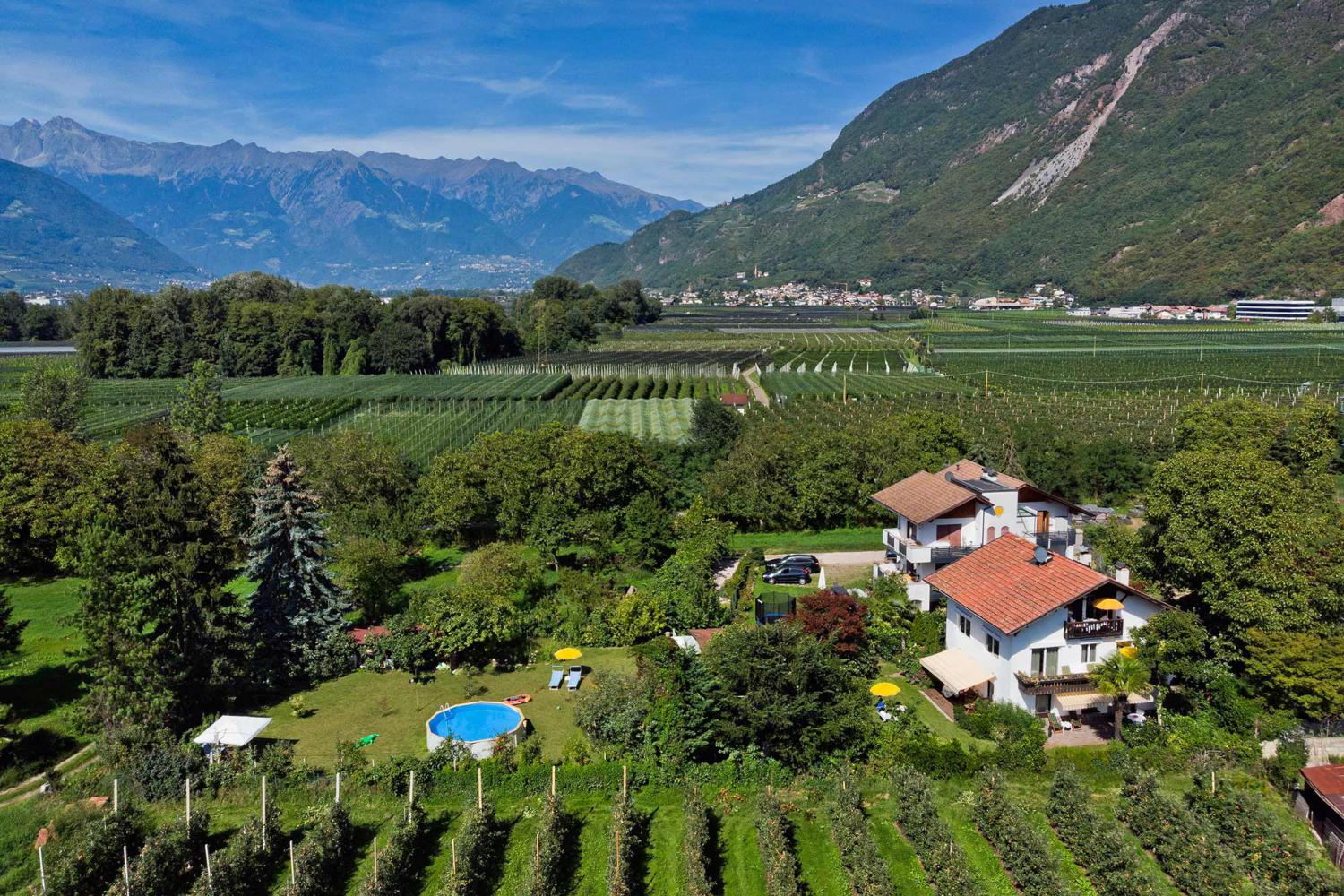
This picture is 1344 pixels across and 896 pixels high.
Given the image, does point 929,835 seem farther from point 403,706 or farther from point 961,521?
point 961,521

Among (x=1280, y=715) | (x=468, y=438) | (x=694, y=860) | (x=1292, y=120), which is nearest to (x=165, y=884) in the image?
(x=694, y=860)

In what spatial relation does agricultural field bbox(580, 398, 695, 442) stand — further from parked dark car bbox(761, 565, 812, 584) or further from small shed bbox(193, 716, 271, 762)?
small shed bbox(193, 716, 271, 762)

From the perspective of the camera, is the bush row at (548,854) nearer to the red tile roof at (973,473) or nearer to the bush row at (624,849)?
the bush row at (624,849)

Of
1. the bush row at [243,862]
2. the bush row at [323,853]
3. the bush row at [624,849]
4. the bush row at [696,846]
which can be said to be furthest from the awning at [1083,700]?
the bush row at [243,862]

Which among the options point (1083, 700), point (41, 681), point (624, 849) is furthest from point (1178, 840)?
point (41, 681)

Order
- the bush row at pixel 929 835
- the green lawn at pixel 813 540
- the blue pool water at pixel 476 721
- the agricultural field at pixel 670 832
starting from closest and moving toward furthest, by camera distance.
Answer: the bush row at pixel 929 835, the agricultural field at pixel 670 832, the blue pool water at pixel 476 721, the green lawn at pixel 813 540

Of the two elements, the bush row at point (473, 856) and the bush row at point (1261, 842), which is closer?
the bush row at point (1261, 842)
